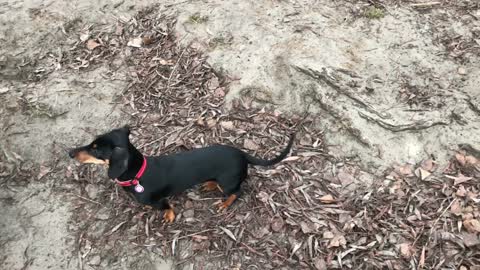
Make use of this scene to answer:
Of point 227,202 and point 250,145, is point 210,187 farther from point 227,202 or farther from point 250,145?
point 250,145

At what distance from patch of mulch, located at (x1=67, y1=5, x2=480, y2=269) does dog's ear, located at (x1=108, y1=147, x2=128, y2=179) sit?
762mm

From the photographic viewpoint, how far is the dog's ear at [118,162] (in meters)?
3.41

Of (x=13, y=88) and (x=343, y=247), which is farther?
(x=13, y=88)

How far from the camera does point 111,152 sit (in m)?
3.45

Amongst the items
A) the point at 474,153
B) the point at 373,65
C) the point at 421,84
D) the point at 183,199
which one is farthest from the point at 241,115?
the point at 474,153

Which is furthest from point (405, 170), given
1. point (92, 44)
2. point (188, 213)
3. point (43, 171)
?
point (92, 44)

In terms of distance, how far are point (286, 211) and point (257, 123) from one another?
0.96 meters

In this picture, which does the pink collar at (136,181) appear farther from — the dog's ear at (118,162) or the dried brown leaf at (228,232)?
the dried brown leaf at (228,232)

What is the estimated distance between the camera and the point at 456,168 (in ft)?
13.6

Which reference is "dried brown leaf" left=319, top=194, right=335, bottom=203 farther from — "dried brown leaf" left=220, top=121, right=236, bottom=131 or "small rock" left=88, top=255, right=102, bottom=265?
"small rock" left=88, top=255, right=102, bottom=265

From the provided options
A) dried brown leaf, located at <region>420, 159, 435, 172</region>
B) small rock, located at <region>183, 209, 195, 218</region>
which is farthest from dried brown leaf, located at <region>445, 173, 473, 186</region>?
small rock, located at <region>183, 209, 195, 218</region>

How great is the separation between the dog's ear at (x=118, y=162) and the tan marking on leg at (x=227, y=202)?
3.24ft

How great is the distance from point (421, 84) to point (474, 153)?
0.79 metres

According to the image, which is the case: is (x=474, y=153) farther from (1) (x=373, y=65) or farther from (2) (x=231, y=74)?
(2) (x=231, y=74)
